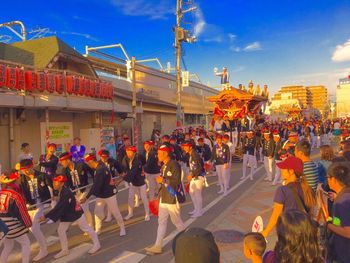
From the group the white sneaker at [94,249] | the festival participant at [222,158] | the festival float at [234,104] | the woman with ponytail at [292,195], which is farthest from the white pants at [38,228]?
the festival float at [234,104]

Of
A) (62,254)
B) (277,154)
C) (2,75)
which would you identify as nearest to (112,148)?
(2,75)

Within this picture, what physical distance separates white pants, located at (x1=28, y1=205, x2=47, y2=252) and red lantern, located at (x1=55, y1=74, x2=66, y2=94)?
8225mm

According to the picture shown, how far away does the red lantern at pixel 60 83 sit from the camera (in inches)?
518

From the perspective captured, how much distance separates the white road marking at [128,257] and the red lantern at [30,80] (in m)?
8.57

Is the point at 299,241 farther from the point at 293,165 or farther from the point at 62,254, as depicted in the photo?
the point at 62,254

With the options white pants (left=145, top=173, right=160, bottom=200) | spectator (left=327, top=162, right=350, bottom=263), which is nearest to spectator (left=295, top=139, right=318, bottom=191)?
spectator (left=327, top=162, right=350, bottom=263)

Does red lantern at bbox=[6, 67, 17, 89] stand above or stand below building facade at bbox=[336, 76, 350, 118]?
below

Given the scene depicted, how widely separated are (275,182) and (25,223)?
8.51 meters

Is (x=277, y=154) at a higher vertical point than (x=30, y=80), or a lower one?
lower

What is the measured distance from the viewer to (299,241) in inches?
85.3

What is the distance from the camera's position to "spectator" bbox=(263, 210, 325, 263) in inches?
85.4

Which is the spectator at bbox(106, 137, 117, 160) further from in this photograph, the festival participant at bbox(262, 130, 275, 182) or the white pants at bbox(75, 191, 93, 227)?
the white pants at bbox(75, 191, 93, 227)

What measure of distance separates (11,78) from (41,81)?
1.35m

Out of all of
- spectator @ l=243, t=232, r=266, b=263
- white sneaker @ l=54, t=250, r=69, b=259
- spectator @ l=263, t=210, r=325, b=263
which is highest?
spectator @ l=263, t=210, r=325, b=263
